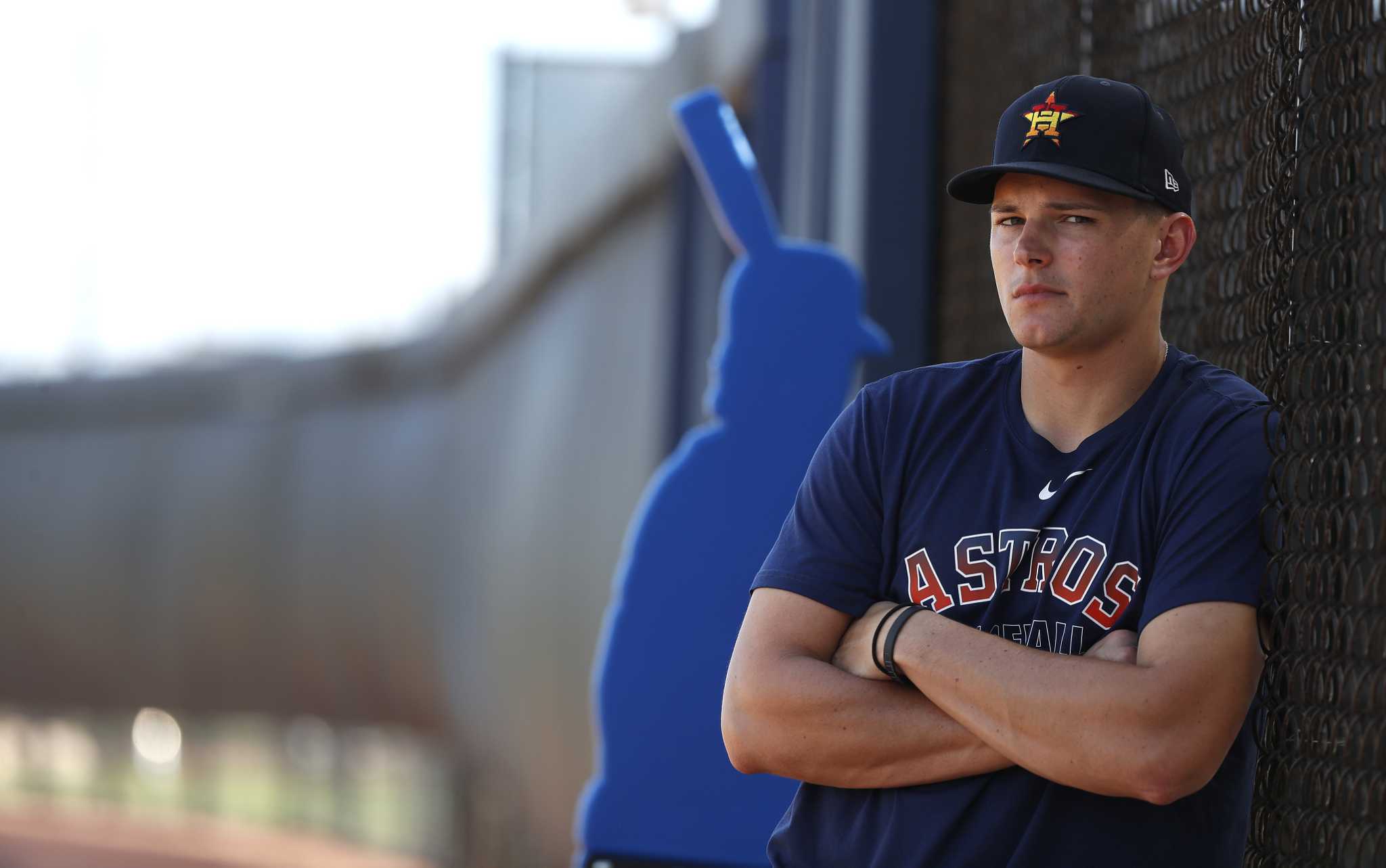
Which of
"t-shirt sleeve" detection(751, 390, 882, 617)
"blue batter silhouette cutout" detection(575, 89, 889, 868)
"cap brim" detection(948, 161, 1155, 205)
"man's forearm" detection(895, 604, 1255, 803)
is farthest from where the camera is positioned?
"blue batter silhouette cutout" detection(575, 89, 889, 868)

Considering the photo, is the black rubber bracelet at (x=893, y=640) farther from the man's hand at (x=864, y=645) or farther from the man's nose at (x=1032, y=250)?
the man's nose at (x=1032, y=250)

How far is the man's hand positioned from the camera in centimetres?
187

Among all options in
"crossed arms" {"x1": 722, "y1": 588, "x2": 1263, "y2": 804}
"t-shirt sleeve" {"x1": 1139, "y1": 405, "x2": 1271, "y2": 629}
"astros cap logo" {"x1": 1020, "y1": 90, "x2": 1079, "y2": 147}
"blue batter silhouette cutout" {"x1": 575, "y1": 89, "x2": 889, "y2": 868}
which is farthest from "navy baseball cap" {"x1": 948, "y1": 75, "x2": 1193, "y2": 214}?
"blue batter silhouette cutout" {"x1": 575, "y1": 89, "x2": 889, "y2": 868}

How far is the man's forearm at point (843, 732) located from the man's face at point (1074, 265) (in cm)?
43

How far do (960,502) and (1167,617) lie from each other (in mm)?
274

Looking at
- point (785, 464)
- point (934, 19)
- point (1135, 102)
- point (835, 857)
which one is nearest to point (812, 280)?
point (785, 464)

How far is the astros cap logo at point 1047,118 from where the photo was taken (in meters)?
1.82

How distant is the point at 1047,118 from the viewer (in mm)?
1838

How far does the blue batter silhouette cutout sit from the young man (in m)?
0.86

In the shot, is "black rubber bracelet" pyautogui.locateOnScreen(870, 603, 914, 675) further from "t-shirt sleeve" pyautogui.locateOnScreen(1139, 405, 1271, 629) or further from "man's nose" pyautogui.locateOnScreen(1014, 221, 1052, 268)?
"man's nose" pyautogui.locateOnScreen(1014, 221, 1052, 268)

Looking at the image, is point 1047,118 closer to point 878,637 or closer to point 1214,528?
point 1214,528

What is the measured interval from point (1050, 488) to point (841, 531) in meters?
0.25

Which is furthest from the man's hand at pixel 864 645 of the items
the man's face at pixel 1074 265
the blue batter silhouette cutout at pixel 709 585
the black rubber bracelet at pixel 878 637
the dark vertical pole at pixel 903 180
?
the dark vertical pole at pixel 903 180

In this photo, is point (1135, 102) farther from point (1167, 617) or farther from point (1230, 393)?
point (1167, 617)
